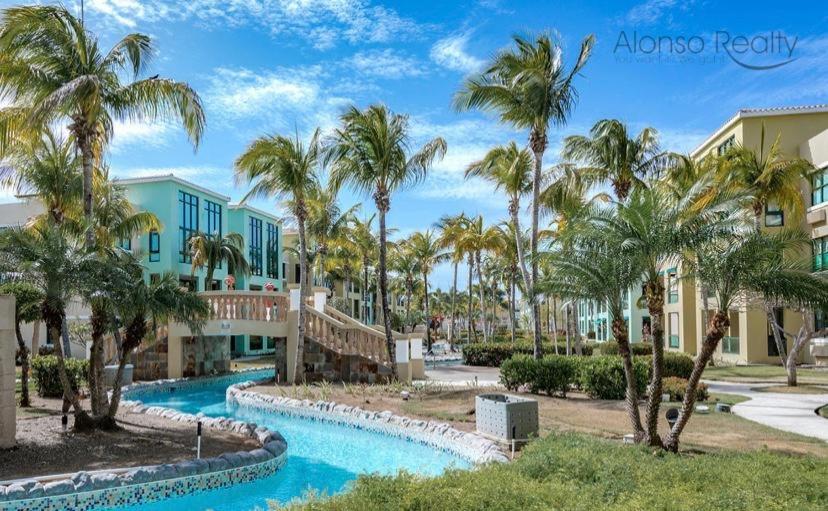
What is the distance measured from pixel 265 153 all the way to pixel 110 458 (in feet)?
40.9

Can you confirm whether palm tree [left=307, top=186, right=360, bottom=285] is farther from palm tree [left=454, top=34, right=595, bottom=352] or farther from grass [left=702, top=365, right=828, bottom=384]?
grass [left=702, top=365, right=828, bottom=384]

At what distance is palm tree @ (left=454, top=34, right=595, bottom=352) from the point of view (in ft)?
62.9

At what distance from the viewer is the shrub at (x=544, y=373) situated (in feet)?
59.4

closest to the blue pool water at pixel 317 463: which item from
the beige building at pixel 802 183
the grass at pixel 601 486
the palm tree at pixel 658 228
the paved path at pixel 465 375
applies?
the grass at pixel 601 486

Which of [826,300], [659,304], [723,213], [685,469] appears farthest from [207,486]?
[826,300]

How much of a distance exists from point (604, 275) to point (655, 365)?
174 cm

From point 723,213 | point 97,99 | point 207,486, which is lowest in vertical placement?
point 207,486

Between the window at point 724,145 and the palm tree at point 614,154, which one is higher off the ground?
the window at point 724,145

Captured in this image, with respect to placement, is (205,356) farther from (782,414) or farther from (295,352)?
(782,414)

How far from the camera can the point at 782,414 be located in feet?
50.3

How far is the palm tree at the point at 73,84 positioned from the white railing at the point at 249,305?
416 inches

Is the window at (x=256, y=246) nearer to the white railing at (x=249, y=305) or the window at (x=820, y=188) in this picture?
the white railing at (x=249, y=305)

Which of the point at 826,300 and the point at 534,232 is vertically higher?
the point at 534,232

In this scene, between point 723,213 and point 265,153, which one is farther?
point 265,153
